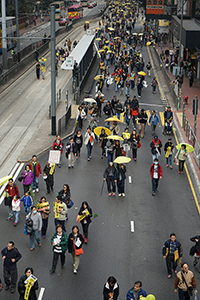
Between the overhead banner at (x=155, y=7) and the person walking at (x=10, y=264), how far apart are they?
2008 inches

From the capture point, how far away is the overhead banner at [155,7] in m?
58.9

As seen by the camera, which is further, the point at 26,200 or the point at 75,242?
the point at 26,200

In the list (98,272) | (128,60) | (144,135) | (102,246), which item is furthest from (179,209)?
(128,60)

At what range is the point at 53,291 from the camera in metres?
12.2

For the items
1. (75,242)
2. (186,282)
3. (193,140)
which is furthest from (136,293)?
(193,140)

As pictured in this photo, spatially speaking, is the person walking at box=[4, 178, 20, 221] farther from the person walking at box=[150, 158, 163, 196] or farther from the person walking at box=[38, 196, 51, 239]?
the person walking at box=[150, 158, 163, 196]

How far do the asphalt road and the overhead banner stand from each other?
135 ft

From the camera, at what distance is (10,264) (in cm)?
1195

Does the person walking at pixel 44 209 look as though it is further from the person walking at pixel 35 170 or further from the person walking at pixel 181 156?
the person walking at pixel 181 156

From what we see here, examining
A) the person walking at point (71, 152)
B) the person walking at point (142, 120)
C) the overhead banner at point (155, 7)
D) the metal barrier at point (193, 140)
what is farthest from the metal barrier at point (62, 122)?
the overhead banner at point (155, 7)

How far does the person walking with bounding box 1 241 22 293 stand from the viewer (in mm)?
11883

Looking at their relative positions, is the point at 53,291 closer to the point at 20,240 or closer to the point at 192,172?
the point at 20,240

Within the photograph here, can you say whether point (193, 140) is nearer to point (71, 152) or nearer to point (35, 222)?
point (71, 152)

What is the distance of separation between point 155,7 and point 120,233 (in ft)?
159
